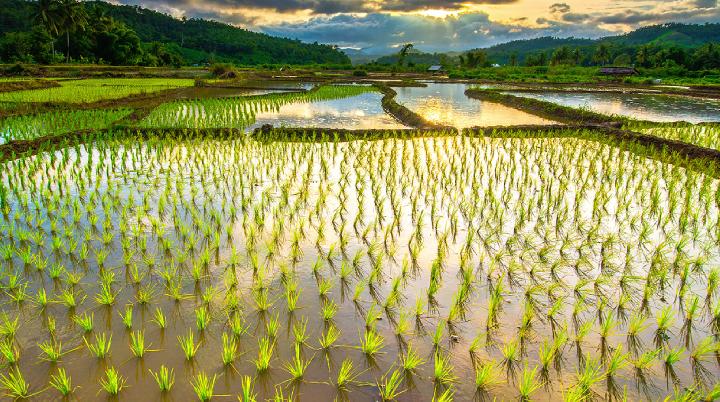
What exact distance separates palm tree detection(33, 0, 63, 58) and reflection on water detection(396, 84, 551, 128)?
3018 centimetres

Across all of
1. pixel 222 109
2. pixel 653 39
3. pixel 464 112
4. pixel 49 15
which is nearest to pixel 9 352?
pixel 222 109

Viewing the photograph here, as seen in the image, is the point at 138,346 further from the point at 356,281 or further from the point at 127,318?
the point at 356,281

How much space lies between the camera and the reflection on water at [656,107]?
14242 millimetres

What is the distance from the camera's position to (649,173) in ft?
21.0

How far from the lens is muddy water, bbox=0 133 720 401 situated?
2590mm

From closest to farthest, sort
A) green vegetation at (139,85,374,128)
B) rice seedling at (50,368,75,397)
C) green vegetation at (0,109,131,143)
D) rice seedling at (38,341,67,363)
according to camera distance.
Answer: rice seedling at (50,368,75,397) → rice seedling at (38,341,67,363) → green vegetation at (0,109,131,143) → green vegetation at (139,85,374,128)

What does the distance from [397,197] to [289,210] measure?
147 cm

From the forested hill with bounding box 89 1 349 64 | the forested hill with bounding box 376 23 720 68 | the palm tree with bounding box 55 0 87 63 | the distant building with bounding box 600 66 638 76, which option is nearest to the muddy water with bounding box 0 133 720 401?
the palm tree with bounding box 55 0 87 63

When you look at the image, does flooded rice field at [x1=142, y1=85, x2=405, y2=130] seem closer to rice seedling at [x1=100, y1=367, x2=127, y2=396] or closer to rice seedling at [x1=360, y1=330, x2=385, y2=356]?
rice seedling at [x1=360, y1=330, x2=385, y2=356]

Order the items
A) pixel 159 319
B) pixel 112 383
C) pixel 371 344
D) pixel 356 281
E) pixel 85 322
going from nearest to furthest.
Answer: pixel 112 383
pixel 371 344
pixel 85 322
pixel 159 319
pixel 356 281

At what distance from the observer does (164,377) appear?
2320mm

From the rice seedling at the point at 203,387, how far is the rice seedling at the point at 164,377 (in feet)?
0.42

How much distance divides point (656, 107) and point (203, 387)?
66.5 feet

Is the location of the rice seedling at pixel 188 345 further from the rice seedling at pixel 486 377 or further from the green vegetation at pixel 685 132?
the green vegetation at pixel 685 132
